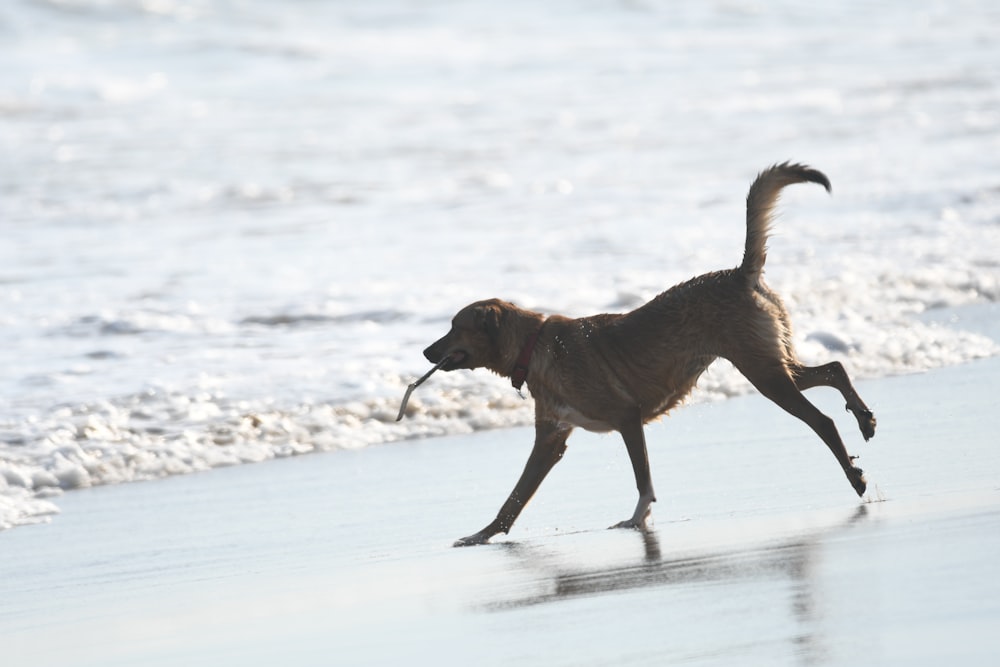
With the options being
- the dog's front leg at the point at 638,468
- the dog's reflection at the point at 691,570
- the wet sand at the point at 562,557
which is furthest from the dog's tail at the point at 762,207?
the dog's reflection at the point at 691,570

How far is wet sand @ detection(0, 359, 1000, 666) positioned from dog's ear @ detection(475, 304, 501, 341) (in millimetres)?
919

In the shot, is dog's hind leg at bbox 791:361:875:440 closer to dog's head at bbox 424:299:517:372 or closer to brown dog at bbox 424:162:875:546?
brown dog at bbox 424:162:875:546

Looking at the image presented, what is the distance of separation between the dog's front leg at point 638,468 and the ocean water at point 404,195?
3.46 metres

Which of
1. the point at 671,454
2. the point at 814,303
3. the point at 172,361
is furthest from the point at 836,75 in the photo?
the point at 671,454

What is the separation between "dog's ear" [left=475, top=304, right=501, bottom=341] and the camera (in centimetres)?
721

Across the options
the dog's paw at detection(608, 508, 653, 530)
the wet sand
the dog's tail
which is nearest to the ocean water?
the wet sand

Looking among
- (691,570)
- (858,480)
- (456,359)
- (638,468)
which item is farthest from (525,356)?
(691,570)

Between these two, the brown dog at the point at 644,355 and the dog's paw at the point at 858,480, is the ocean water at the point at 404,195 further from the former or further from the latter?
the dog's paw at the point at 858,480

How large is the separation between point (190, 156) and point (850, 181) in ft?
36.4

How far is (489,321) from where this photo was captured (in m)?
7.21

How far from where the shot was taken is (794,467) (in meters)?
7.61

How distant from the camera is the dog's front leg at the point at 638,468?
669 centimetres

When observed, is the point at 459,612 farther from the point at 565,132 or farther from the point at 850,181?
the point at 565,132

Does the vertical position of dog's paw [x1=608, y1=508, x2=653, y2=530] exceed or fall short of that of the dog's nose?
it falls short
